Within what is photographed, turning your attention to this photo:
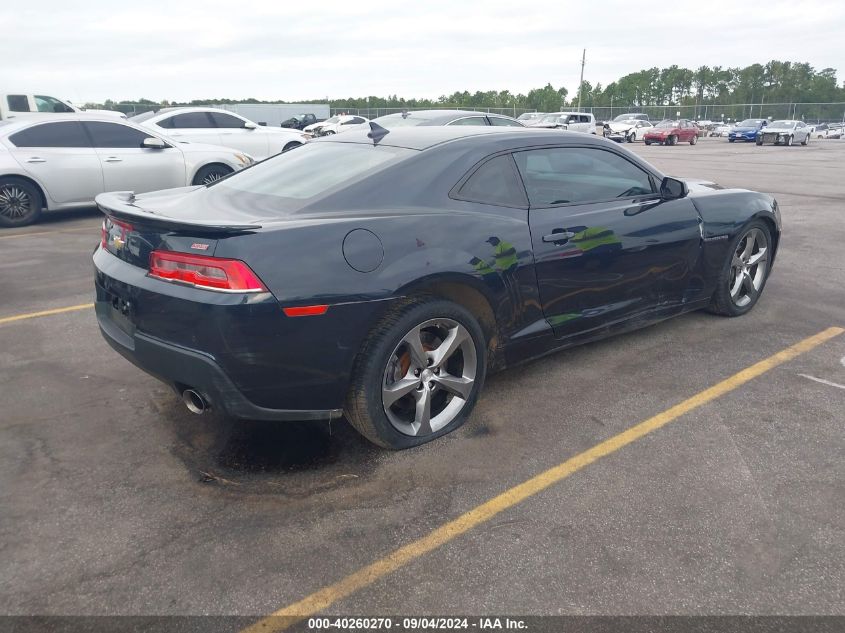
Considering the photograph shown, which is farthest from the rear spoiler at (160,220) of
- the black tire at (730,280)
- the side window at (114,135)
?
the side window at (114,135)

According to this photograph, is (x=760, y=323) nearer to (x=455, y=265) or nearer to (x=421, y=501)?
(x=455, y=265)

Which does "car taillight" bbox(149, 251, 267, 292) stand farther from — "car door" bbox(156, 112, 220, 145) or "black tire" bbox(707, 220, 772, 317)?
"car door" bbox(156, 112, 220, 145)

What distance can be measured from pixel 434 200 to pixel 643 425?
5.26 feet

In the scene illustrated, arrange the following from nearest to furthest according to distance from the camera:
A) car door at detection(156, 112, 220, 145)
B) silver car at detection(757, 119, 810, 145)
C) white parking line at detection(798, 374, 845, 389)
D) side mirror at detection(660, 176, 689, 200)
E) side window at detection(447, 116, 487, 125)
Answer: white parking line at detection(798, 374, 845, 389) < side mirror at detection(660, 176, 689, 200) < side window at detection(447, 116, 487, 125) < car door at detection(156, 112, 220, 145) < silver car at detection(757, 119, 810, 145)

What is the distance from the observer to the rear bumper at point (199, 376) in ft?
9.07

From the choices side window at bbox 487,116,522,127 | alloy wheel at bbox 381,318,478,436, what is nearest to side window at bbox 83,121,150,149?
side window at bbox 487,116,522,127

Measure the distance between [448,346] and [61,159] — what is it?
8125 mm

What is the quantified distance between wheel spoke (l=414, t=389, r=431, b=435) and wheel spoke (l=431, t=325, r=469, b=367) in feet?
0.52

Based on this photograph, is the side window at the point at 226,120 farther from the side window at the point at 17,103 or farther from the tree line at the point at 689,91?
the tree line at the point at 689,91

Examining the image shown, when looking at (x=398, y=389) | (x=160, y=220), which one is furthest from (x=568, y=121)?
(x=160, y=220)

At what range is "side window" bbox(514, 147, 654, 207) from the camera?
12.4 feet

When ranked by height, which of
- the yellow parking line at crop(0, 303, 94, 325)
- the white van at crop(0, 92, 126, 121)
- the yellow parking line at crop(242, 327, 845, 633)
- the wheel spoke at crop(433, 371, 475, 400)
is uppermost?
the white van at crop(0, 92, 126, 121)

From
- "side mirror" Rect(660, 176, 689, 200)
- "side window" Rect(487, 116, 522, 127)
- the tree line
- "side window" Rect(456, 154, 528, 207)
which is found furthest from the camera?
the tree line

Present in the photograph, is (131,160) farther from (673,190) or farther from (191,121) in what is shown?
(673,190)
